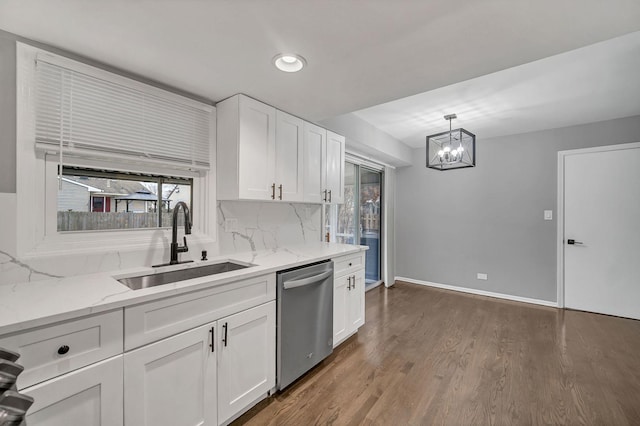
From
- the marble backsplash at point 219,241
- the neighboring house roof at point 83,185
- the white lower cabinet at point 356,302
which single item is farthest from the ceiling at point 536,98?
the neighboring house roof at point 83,185

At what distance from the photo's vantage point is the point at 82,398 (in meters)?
1.09

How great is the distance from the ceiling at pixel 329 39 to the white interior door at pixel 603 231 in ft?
5.45

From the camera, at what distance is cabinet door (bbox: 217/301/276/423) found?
1.57m

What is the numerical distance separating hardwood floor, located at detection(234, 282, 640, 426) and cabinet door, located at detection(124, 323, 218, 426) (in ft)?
1.38

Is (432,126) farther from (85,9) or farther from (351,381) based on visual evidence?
(85,9)

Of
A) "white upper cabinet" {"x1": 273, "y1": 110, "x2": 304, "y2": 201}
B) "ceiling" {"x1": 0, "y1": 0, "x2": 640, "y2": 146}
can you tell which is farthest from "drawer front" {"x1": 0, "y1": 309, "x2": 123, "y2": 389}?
"white upper cabinet" {"x1": 273, "y1": 110, "x2": 304, "y2": 201}

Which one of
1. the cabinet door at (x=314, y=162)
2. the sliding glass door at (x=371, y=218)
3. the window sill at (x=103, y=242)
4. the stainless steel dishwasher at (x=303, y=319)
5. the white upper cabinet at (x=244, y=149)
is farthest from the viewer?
the sliding glass door at (x=371, y=218)

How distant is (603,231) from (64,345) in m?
5.14

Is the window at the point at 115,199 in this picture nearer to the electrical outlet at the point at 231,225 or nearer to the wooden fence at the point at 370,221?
Result: the electrical outlet at the point at 231,225

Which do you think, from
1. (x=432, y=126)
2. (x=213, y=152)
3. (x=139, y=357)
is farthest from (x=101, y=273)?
(x=432, y=126)

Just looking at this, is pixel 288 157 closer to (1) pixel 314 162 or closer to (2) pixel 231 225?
(1) pixel 314 162

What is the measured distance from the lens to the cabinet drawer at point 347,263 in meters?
2.48

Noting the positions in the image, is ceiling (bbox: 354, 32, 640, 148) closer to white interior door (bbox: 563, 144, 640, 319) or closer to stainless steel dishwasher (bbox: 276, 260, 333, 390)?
white interior door (bbox: 563, 144, 640, 319)

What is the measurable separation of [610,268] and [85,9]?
5.39 m
